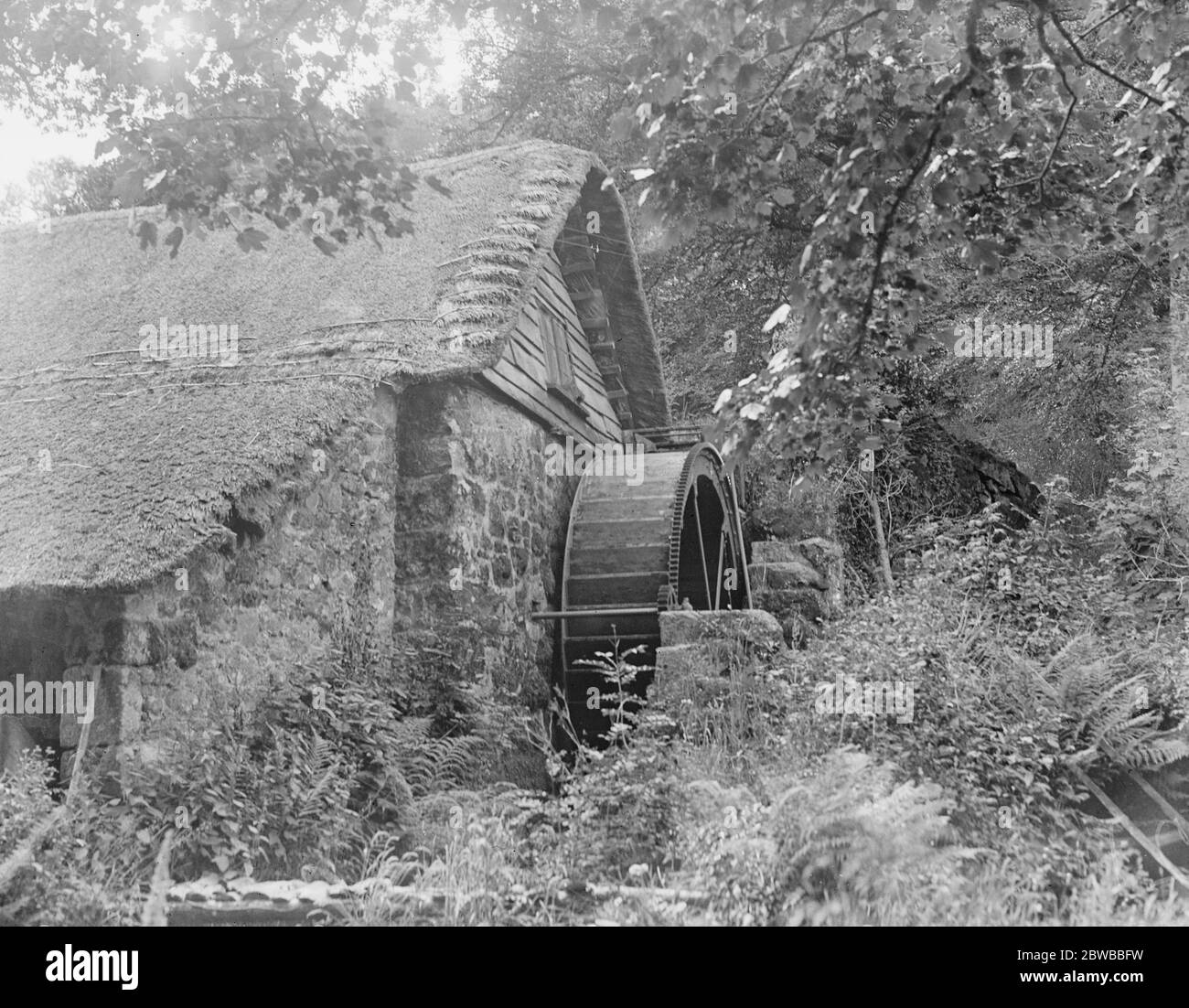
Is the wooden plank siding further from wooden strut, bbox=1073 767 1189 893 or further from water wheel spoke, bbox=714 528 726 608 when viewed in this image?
wooden strut, bbox=1073 767 1189 893

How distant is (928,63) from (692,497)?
21.0 ft

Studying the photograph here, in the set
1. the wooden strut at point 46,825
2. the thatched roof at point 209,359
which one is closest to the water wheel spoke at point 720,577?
the thatched roof at point 209,359

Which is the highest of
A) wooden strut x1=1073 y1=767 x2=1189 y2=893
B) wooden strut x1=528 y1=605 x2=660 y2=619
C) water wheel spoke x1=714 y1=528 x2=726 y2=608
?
water wheel spoke x1=714 y1=528 x2=726 y2=608

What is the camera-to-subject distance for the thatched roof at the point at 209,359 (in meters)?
5.83

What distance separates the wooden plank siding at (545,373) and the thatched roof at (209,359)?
0.61 m

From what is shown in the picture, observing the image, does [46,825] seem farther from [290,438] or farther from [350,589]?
[350,589]

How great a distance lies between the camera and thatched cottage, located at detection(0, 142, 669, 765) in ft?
19.1

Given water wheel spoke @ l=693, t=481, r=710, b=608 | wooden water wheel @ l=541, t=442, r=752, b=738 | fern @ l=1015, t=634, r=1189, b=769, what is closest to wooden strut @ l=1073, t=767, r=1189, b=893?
fern @ l=1015, t=634, r=1189, b=769

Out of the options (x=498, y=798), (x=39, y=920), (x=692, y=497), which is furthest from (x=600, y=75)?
(x=39, y=920)

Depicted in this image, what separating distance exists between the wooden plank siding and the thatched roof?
2.01ft

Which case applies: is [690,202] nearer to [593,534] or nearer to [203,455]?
[203,455]

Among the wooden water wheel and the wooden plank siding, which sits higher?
the wooden plank siding

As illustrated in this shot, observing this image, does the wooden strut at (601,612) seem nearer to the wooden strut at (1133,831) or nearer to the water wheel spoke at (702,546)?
the water wheel spoke at (702,546)

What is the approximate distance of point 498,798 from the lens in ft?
19.0
